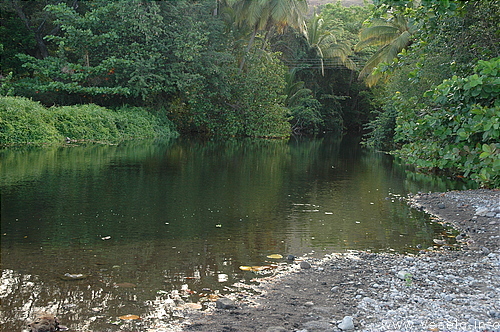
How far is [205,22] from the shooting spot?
102 ft

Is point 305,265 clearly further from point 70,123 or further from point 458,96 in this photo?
point 70,123

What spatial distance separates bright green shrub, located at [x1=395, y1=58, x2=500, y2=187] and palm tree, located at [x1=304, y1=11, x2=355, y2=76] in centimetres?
3647

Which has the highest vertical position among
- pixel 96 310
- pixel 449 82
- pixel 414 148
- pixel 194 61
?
pixel 194 61

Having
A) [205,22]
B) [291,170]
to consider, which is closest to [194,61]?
[205,22]

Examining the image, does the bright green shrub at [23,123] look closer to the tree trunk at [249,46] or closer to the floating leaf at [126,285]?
the tree trunk at [249,46]

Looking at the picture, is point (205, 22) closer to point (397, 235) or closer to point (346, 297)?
point (397, 235)

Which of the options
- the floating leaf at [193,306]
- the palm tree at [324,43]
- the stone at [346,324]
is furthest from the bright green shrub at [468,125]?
the palm tree at [324,43]

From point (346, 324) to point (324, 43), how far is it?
42.7m

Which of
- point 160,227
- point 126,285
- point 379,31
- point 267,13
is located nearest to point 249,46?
point 267,13

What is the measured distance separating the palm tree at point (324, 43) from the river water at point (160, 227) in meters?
29.4

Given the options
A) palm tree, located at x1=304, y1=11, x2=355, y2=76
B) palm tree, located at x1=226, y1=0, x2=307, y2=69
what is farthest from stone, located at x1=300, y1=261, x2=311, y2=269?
palm tree, located at x1=304, y1=11, x2=355, y2=76

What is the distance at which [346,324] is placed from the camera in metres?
4.05

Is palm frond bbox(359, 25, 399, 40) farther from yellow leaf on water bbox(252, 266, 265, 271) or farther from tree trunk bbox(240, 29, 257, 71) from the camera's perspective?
yellow leaf on water bbox(252, 266, 265, 271)

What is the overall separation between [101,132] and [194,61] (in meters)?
7.86
